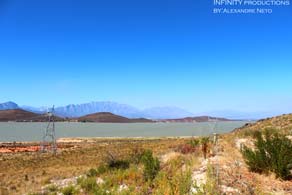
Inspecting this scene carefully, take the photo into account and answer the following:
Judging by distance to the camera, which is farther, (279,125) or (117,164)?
(279,125)

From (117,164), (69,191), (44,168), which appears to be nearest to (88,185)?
(69,191)

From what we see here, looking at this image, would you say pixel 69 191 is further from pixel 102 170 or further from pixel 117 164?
pixel 117 164

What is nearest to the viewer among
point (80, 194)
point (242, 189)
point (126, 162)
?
point (242, 189)

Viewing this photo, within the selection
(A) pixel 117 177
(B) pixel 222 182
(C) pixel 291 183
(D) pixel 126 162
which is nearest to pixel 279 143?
(C) pixel 291 183

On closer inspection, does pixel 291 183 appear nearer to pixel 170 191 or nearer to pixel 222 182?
pixel 222 182

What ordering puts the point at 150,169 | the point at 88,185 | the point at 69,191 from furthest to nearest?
the point at 88,185 → the point at 69,191 → the point at 150,169

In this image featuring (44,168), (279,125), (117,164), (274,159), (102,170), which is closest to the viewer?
(274,159)

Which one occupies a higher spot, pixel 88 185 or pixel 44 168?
pixel 88 185

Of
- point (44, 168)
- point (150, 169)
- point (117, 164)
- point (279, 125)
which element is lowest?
point (44, 168)

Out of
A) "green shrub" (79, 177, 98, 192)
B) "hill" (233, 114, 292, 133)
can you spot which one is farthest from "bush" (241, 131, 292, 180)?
"hill" (233, 114, 292, 133)

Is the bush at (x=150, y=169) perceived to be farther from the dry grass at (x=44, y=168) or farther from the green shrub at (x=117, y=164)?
the dry grass at (x=44, y=168)

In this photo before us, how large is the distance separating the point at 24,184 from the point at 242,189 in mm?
11863

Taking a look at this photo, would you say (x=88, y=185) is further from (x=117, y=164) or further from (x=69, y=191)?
(x=117, y=164)

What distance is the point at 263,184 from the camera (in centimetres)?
835
